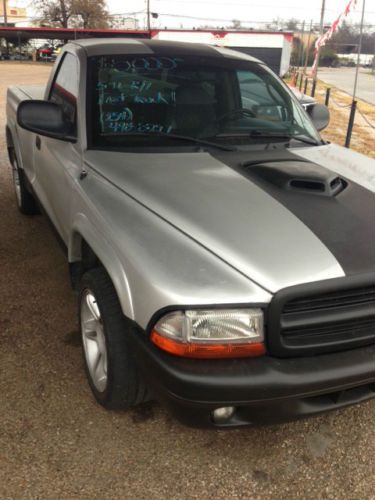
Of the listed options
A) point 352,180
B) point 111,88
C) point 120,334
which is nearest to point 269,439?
point 120,334

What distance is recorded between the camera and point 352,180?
9.21 ft

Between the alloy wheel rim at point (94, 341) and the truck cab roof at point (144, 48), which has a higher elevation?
the truck cab roof at point (144, 48)

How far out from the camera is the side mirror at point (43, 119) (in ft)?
9.54

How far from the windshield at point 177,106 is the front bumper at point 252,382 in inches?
57.4

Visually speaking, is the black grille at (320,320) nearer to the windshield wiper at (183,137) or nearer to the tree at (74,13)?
the windshield wiper at (183,137)

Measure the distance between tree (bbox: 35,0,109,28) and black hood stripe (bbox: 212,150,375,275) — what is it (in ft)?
212

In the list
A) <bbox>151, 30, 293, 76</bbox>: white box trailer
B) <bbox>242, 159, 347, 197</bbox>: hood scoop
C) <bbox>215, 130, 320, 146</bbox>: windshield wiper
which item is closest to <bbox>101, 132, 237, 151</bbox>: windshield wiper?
<bbox>215, 130, 320, 146</bbox>: windshield wiper

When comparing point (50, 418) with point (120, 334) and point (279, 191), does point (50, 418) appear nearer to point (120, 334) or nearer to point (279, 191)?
point (120, 334)

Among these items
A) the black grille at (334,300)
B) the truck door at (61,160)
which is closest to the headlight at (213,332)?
the black grille at (334,300)

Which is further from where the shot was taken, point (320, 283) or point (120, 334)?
point (120, 334)

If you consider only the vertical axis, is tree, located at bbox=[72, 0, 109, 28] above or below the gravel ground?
above

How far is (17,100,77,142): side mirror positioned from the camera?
291 centimetres

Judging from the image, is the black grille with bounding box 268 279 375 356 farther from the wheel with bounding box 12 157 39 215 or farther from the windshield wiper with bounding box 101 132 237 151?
the wheel with bounding box 12 157 39 215

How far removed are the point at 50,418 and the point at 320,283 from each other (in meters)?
1.48
